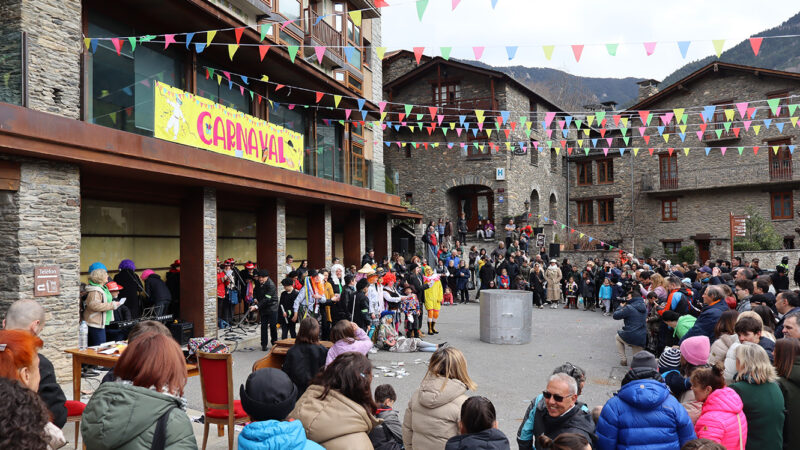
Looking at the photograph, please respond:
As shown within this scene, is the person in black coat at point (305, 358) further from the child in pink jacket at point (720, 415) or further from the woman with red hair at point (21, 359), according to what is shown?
the child in pink jacket at point (720, 415)

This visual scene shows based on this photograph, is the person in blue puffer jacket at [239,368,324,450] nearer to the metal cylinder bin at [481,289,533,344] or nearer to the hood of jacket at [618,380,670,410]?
the hood of jacket at [618,380,670,410]

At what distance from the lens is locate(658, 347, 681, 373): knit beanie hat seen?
5.61m

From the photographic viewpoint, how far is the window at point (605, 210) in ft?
120

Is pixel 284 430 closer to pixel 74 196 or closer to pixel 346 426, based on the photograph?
pixel 346 426

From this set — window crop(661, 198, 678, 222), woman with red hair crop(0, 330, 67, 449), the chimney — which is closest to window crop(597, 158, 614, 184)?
window crop(661, 198, 678, 222)

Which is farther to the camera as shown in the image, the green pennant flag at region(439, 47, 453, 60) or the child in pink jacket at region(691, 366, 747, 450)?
the green pennant flag at region(439, 47, 453, 60)

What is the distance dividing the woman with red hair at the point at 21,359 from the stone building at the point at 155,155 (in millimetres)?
5645

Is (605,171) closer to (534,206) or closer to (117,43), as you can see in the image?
(534,206)

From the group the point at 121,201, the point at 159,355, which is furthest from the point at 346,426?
the point at 121,201

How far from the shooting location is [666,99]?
3306 centimetres

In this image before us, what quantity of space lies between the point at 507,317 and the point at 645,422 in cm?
843

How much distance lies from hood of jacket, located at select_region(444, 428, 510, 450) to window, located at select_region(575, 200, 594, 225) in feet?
120

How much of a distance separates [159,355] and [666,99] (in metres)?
36.3

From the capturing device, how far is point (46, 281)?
820cm
